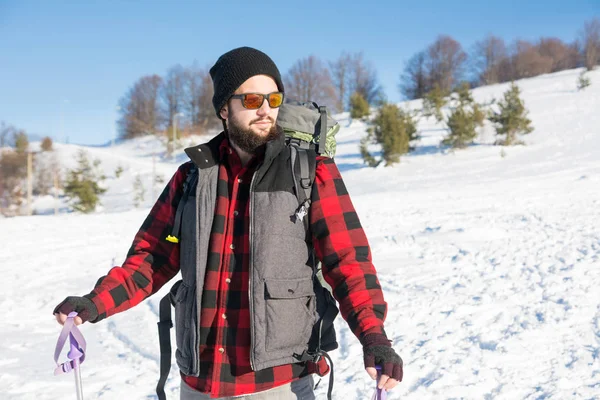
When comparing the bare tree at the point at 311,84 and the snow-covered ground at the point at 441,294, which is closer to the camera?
the snow-covered ground at the point at 441,294

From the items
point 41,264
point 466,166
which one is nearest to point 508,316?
point 41,264

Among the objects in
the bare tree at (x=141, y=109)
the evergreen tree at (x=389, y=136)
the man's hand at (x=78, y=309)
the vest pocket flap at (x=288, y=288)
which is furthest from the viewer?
the bare tree at (x=141, y=109)

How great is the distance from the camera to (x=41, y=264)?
313 inches

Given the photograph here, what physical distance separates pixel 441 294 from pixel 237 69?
177 inches

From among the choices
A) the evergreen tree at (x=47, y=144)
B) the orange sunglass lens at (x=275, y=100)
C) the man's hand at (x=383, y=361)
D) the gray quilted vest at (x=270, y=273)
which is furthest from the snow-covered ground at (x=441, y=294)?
the evergreen tree at (x=47, y=144)

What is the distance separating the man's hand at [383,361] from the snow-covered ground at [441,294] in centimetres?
218

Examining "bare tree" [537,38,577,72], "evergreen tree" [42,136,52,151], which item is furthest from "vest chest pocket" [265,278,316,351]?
"bare tree" [537,38,577,72]

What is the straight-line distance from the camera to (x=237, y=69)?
194 cm

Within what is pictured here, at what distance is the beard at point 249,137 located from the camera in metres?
1.90

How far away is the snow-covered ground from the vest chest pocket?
2.09m

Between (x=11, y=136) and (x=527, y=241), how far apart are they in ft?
146

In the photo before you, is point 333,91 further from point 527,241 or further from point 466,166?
point 527,241

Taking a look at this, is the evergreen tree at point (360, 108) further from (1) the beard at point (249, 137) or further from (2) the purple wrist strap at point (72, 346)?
(2) the purple wrist strap at point (72, 346)

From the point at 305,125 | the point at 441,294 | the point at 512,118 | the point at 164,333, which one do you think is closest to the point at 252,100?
the point at 305,125
